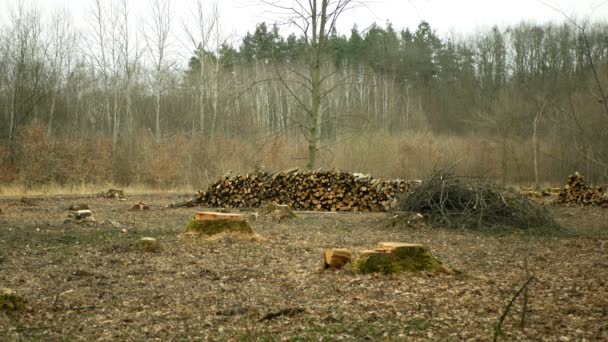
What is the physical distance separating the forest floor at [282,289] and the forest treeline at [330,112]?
17.7 feet

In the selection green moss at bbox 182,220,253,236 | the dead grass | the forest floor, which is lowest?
the forest floor

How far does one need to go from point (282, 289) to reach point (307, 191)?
9.89 m

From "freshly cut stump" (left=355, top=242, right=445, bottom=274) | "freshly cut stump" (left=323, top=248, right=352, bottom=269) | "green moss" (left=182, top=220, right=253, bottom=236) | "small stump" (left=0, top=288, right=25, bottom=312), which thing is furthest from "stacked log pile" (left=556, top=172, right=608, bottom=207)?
"small stump" (left=0, top=288, right=25, bottom=312)

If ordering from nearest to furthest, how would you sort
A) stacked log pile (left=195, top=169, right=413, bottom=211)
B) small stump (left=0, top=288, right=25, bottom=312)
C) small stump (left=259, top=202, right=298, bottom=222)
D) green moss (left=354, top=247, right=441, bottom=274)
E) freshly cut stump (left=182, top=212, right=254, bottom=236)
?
small stump (left=0, top=288, right=25, bottom=312) < green moss (left=354, top=247, right=441, bottom=274) < freshly cut stump (left=182, top=212, right=254, bottom=236) < small stump (left=259, top=202, right=298, bottom=222) < stacked log pile (left=195, top=169, right=413, bottom=211)

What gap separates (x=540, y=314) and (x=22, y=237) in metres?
7.30

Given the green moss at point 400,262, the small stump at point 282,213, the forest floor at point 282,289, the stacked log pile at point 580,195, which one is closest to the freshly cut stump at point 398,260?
the green moss at point 400,262

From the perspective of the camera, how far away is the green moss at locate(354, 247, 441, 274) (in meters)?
6.03

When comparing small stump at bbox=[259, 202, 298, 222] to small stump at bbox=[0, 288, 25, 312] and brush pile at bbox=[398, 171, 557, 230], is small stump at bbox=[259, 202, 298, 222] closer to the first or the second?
brush pile at bbox=[398, 171, 557, 230]

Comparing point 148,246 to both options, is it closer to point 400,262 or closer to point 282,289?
point 282,289

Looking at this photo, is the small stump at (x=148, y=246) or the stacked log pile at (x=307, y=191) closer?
the small stump at (x=148, y=246)

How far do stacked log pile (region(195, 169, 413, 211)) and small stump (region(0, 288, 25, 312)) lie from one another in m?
10.9

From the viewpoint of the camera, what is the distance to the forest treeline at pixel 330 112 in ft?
78.8

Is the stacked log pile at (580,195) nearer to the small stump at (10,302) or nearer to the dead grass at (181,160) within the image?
the dead grass at (181,160)

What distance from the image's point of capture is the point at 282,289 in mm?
5559
